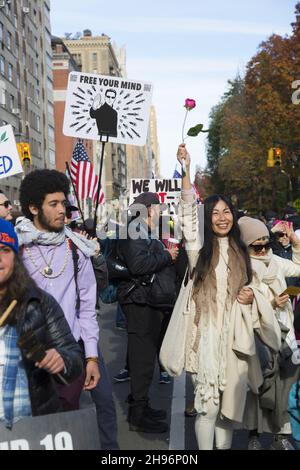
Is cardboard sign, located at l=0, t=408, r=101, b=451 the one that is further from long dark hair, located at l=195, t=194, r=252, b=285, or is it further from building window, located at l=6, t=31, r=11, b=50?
building window, located at l=6, t=31, r=11, b=50

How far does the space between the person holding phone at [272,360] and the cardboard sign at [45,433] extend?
2240 millimetres

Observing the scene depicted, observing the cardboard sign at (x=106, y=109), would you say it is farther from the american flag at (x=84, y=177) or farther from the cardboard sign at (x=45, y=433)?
the american flag at (x=84, y=177)

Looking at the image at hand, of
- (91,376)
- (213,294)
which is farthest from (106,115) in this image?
(91,376)

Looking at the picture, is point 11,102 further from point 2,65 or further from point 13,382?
point 13,382

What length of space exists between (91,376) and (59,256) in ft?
2.35

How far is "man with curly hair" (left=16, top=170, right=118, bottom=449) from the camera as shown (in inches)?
155

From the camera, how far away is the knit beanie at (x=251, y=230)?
5051 mm

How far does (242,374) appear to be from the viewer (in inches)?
174

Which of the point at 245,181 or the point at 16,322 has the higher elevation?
the point at 245,181

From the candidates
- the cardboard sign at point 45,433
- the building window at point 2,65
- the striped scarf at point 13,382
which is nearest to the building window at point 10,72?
the building window at point 2,65

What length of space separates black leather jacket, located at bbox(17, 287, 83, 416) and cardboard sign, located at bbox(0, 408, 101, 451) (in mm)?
140

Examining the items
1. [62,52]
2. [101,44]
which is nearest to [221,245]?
[62,52]

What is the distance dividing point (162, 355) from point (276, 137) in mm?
34341
